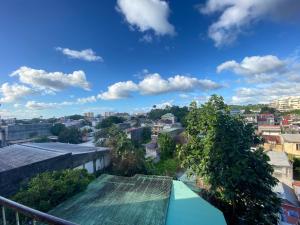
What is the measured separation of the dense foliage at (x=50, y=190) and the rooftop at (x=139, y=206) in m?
0.34

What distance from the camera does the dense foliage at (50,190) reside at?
27.3 feet

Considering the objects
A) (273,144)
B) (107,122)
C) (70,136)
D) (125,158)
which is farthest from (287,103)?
(125,158)

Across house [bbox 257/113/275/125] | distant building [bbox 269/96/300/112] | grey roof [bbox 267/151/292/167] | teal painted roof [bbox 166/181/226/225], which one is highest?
distant building [bbox 269/96/300/112]

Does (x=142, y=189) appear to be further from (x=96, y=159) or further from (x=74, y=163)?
(x=96, y=159)

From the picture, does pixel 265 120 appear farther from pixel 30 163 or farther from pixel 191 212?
pixel 30 163

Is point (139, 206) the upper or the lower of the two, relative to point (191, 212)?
upper

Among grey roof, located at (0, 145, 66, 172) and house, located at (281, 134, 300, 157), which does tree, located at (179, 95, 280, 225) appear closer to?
grey roof, located at (0, 145, 66, 172)

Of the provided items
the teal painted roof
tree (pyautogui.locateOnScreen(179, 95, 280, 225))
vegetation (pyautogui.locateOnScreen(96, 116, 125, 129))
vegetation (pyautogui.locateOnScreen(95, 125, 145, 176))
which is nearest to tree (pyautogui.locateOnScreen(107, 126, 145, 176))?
vegetation (pyautogui.locateOnScreen(95, 125, 145, 176))

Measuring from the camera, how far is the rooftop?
7.61 metres

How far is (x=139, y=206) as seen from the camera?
8414 mm

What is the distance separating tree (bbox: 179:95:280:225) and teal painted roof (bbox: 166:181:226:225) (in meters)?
0.82

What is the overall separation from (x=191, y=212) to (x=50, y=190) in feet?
20.2

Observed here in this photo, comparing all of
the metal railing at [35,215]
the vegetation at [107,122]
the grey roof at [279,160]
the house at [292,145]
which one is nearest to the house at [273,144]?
the house at [292,145]

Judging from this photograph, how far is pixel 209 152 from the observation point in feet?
28.7
